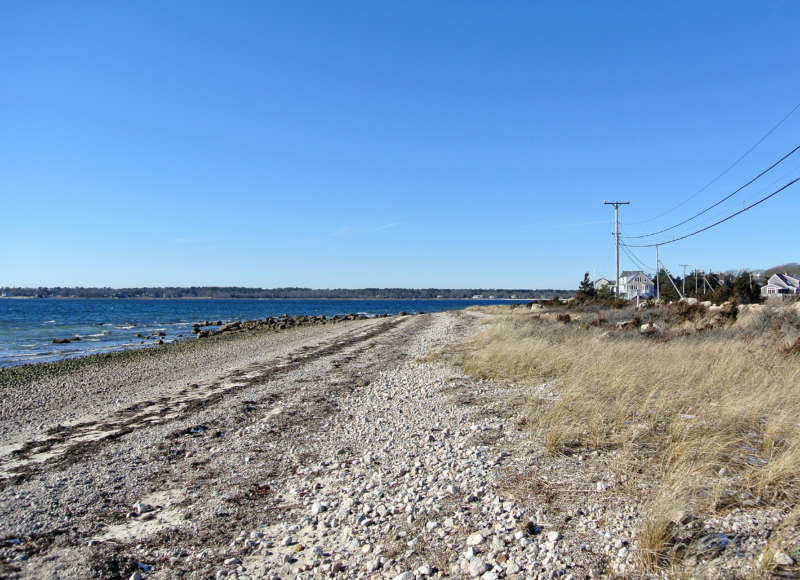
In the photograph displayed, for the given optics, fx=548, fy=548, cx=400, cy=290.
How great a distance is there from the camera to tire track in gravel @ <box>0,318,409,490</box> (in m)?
8.58

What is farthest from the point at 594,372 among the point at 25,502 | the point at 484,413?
the point at 25,502

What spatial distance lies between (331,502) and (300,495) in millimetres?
529

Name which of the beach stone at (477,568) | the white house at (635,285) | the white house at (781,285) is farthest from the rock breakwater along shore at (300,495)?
the white house at (781,285)

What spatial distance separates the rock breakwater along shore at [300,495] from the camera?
15.8 ft

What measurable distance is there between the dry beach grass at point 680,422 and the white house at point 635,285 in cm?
6851

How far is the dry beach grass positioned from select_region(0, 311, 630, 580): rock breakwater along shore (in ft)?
1.59

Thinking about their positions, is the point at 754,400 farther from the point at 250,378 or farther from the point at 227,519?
the point at 250,378

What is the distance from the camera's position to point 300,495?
6.50 m

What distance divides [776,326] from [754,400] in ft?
41.8

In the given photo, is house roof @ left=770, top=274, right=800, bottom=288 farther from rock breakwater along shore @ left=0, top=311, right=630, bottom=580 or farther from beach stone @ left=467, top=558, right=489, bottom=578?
beach stone @ left=467, top=558, right=489, bottom=578

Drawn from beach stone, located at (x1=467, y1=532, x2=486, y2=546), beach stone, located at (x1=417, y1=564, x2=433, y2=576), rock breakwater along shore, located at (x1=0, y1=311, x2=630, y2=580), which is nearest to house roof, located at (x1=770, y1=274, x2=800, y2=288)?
rock breakwater along shore, located at (x1=0, y1=311, x2=630, y2=580)

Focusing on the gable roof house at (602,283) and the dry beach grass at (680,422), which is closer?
the dry beach grass at (680,422)

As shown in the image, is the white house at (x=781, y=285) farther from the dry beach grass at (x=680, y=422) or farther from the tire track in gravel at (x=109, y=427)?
the tire track in gravel at (x=109, y=427)

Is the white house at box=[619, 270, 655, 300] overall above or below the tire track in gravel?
above
